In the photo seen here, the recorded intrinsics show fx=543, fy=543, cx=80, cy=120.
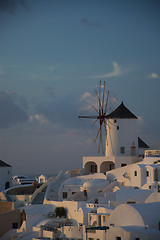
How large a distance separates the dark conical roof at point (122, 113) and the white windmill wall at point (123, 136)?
386 mm

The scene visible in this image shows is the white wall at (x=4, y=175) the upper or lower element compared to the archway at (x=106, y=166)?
lower

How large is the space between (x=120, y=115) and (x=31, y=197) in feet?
37.4

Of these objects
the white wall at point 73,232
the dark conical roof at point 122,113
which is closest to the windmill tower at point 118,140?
the dark conical roof at point 122,113

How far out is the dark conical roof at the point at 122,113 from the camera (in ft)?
162

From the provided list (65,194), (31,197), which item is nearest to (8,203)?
(31,197)

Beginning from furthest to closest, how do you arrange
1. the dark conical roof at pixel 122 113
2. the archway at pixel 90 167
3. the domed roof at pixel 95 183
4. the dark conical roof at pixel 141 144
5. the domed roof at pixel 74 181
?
the dark conical roof at pixel 141 144
the archway at pixel 90 167
the dark conical roof at pixel 122 113
the domed roof at pixel 74 181
the domed roof at pixel 95 183

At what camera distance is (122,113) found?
49750 mm

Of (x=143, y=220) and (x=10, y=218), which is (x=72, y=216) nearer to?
(x=10, y=218)

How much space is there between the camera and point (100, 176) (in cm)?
4491

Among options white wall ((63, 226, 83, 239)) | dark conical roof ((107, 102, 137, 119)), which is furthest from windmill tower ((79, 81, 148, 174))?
white wall ((63, 226, 83, 239))

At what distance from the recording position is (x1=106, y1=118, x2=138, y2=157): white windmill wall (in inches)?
1925

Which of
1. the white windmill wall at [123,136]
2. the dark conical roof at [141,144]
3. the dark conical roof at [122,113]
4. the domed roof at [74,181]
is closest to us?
the domed roof at [74,181]

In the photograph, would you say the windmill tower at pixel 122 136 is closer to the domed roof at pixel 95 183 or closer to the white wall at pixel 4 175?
the domed roof at pixel 95 183

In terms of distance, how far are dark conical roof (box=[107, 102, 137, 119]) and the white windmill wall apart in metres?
0.39
